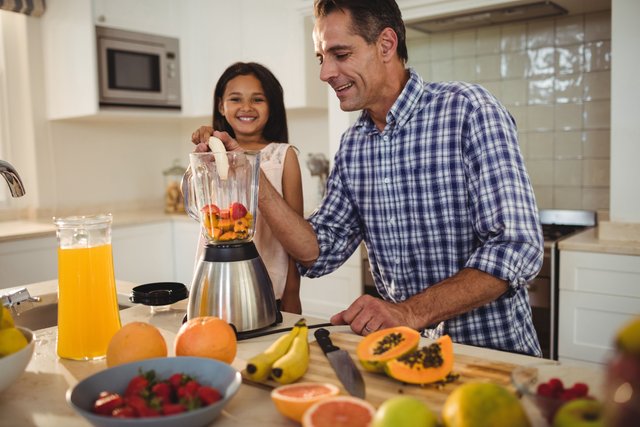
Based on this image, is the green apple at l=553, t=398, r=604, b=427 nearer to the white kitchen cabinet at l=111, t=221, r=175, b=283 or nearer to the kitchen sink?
the kitchen sink

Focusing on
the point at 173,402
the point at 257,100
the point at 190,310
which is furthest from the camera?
the point at 257,100

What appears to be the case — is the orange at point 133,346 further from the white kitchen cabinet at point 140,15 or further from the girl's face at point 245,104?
the white kitchen cabinet at point 140,15

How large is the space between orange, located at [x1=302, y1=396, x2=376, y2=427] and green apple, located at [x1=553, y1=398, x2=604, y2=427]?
0.67 ft

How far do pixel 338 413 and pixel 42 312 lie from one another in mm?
1139

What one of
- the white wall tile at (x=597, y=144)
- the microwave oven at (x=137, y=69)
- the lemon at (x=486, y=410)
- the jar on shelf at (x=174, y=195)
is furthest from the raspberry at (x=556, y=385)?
the jar on shelf at (x=174, y=195)

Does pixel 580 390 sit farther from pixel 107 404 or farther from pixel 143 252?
pixel 143 252

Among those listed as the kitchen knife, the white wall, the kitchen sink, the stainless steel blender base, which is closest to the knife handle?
the kitchen knife

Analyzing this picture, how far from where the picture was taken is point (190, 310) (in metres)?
1.13

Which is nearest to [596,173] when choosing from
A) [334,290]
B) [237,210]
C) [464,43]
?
[464,43]

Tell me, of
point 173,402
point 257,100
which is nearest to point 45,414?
point 173,402

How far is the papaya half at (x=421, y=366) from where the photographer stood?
805 mm

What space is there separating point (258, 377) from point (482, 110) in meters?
0.80

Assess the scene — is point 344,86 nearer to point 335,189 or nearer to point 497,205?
point 335,189

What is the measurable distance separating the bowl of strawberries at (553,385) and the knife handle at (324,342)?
32cm
